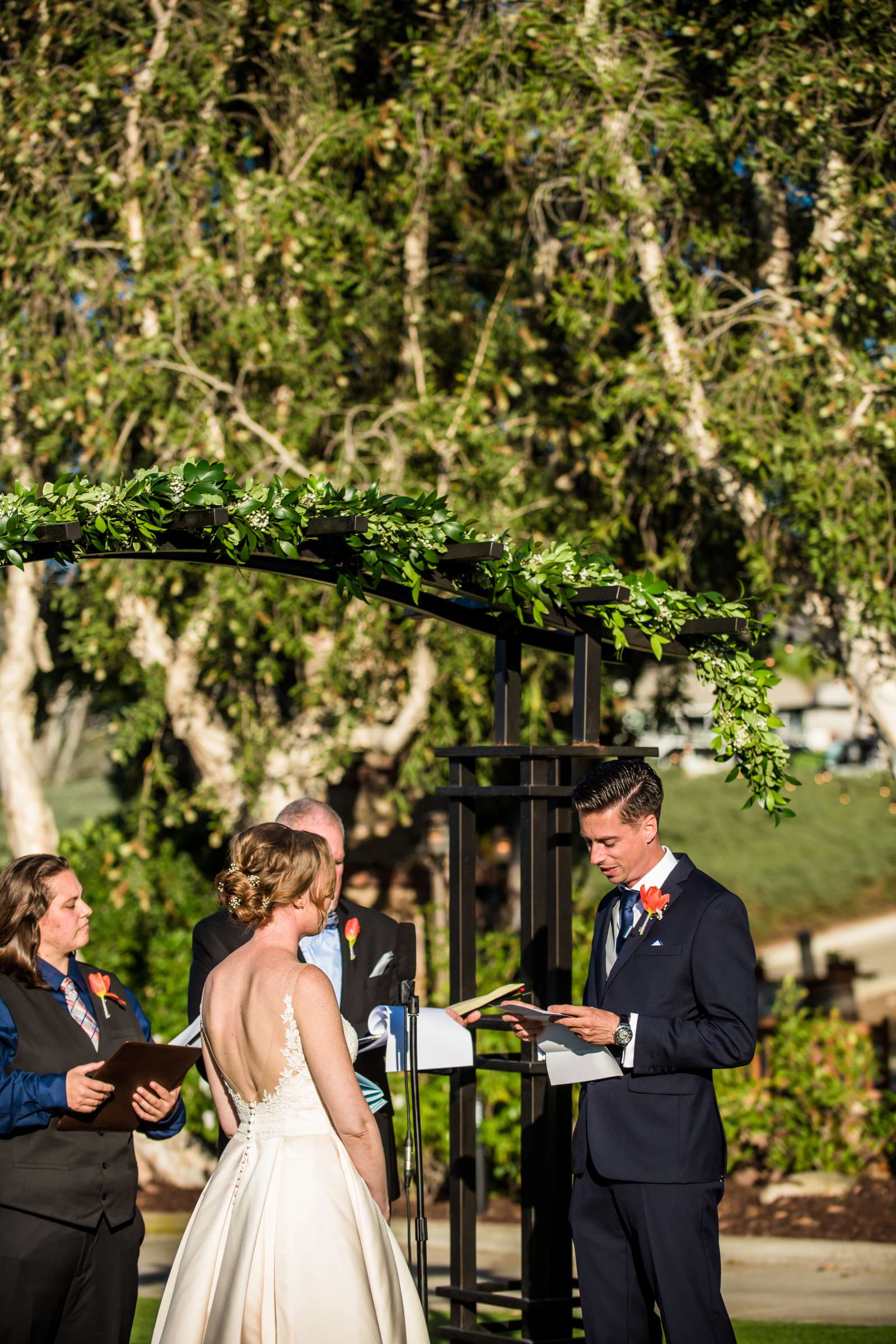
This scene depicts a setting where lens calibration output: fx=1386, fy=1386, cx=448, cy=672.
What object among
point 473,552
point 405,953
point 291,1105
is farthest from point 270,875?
point 473,552

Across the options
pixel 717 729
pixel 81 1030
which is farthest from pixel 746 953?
pixel 81 1030

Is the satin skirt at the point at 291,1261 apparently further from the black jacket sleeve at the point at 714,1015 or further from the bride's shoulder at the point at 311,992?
the black jacket sleeve at the point at 714,1015

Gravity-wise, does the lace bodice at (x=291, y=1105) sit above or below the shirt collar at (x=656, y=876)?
below

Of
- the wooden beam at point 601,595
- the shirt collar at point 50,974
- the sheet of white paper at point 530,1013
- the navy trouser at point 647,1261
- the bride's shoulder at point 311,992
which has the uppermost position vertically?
the wooden beam at point 601,595

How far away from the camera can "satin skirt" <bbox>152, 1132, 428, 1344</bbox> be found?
3.42 m

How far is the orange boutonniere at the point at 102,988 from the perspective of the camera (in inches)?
166

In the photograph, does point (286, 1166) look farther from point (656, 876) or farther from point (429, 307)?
point (429, 307)

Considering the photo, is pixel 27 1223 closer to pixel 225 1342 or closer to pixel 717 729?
pixel 225 1342

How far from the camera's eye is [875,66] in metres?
7.67

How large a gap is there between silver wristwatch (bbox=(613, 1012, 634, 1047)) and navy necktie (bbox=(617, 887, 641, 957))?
28cm

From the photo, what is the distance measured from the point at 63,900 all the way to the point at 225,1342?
4.36ft

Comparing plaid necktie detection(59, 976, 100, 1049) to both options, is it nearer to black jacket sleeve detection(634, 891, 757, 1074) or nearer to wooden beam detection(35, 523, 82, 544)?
wooden beam detection(35, 523, 82, 544)

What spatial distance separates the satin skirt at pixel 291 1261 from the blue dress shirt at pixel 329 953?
1203 mm

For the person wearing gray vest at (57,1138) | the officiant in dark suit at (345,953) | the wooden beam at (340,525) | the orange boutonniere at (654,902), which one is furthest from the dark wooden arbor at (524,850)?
the person wearing gray vest at (57,1138)
